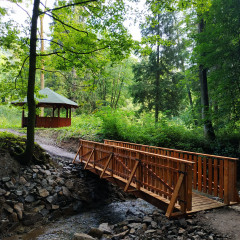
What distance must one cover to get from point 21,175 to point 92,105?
57.7 feet

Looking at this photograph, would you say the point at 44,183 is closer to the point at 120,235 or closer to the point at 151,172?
the point at 120,235

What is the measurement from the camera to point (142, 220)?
224 inches

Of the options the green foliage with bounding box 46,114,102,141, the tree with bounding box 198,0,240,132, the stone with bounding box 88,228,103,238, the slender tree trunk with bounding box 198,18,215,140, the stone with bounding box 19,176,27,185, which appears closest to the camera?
the stone with bounding box 88,228,103,238

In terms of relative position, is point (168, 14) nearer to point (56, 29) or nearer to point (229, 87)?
point (229, 87)

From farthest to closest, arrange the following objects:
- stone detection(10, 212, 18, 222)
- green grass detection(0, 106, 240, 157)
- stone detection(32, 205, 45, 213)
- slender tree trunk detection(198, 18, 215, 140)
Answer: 1. slender tree trunk detection(198, 18, 215, 140)
2. green grass detection(0, 106, 240, 157)
3. stone detection(32, 205, 45, 213)
4. stone detection(10, 212, 18, 222)

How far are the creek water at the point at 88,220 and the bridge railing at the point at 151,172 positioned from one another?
1374 mm

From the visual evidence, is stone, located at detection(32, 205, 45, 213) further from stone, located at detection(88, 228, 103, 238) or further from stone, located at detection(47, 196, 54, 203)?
stone, located at detection(88, 228, 103, 238)

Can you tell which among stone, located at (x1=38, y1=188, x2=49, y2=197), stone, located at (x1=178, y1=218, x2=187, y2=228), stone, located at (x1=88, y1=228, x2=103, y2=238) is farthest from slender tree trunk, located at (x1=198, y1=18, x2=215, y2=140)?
stone, located at (x1=38, y1=188, x2=49, y2=197)

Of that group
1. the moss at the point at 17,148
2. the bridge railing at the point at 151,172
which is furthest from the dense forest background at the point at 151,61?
the bridge railing at the point at 151,172

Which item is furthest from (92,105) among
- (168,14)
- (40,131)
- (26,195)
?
(26,195)

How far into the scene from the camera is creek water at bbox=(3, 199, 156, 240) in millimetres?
5545

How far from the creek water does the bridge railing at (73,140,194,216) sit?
1374 millimetres

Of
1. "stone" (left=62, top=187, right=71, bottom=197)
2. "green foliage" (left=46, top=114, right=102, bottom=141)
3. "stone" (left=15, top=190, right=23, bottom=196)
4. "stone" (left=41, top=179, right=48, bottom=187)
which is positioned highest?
"green foliage" (left=46, top=114, right=102, bottom=141)

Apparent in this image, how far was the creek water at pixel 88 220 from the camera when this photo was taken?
5.55 metres
